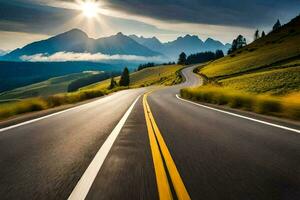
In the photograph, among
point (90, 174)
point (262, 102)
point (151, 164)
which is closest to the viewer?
point (90, 174)

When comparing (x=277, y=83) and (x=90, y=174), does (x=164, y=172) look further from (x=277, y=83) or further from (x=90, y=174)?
(x=277, y=83)

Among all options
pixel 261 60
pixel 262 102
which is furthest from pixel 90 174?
pixel 261 60

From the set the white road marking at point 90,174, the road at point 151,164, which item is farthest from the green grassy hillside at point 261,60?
the white road marking at point 90,174

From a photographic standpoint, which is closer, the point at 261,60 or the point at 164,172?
the point at 164,172

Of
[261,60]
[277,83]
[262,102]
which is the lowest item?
[277,83]

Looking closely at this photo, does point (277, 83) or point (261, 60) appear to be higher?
point (261, 60)

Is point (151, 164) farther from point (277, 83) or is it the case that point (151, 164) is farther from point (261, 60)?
point (261, 60)

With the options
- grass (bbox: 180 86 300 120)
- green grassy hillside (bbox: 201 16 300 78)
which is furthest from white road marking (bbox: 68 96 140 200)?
green grassy hillside (bbox: 201 16 300 78)

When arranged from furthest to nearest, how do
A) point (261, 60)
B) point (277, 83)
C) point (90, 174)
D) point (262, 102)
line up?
point (261, 60), point (277, 83), point (262, 102), point (90, 174)

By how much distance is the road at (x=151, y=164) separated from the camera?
3.46m

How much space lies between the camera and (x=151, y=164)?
4.66 metres

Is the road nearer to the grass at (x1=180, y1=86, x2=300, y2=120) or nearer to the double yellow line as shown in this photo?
the double yellow line

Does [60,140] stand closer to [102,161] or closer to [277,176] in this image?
[102,161]

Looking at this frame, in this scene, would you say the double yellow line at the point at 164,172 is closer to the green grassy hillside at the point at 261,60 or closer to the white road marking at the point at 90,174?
the white road marking at the point at 90,174
